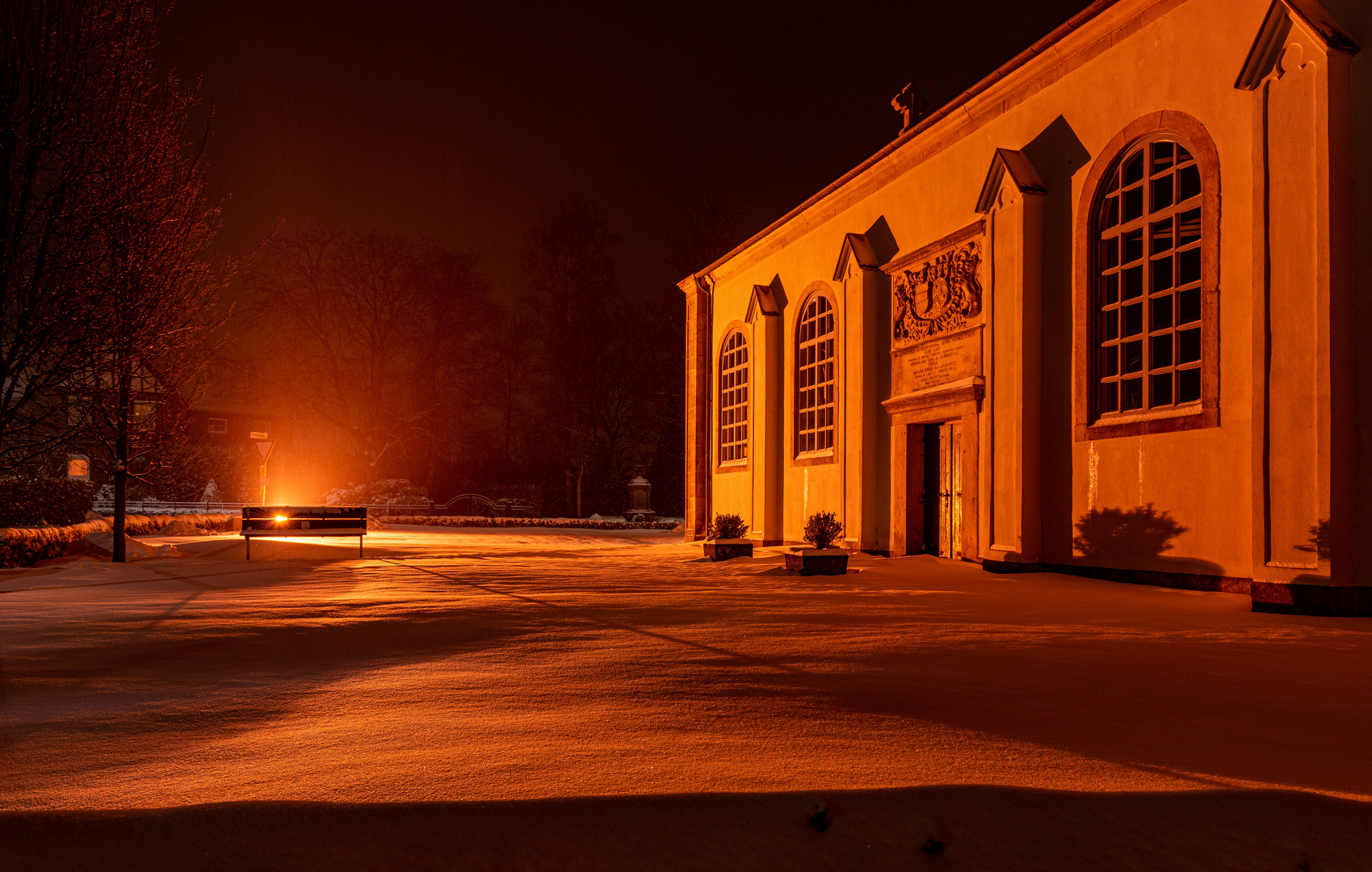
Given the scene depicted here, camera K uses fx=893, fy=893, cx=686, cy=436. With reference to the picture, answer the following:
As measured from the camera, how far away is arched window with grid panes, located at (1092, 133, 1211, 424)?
959 centimetres

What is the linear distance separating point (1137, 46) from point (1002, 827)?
10458mm

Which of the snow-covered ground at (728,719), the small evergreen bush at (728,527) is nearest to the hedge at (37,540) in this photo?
the snow-covered ground at (728,719)

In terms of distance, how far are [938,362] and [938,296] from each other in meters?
1.02

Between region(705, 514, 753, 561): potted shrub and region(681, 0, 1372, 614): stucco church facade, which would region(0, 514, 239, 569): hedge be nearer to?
region(705, 514, 753, 561): potted shrub

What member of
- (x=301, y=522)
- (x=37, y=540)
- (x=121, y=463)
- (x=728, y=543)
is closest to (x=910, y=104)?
(x=728, y=543)

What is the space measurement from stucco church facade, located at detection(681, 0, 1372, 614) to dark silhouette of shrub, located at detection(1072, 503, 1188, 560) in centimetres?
3

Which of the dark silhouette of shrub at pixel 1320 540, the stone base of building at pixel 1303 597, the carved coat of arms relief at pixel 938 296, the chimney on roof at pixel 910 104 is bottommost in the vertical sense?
the stone base of building at pixel 1303 597

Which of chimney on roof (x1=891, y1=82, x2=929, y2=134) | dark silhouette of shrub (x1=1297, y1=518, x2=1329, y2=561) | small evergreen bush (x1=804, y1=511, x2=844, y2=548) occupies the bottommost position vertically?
small evergreen bush (x1=804, y1=511, x2=844, y2=548)

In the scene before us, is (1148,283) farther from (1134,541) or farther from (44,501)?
(44,501)

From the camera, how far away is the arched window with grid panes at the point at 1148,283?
959 centimetres

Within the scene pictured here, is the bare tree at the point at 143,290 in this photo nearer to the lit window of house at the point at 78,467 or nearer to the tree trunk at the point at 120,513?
the tree trunk at the point at 120,513

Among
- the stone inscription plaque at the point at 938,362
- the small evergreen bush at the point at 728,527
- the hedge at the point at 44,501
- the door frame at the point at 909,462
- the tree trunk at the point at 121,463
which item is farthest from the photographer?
the small evergreen bush at the point at 728,527

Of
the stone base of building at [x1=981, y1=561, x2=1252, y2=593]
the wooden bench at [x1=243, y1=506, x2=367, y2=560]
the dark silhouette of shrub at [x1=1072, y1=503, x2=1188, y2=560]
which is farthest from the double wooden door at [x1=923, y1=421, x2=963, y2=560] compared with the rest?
the wooden bench at [x1=243, y1=506, x2=367, y2=560]

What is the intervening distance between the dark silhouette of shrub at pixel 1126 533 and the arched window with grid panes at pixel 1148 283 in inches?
44.3
